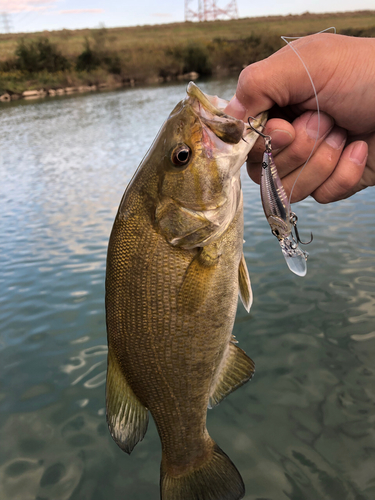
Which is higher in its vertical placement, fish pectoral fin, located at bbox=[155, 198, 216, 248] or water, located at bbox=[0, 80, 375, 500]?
fish pectoral fin, located at bbox=[155, 198, 216, 248]

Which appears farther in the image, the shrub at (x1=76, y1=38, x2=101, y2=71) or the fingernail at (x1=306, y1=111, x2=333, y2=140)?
the shrub at (x1=76, y1=38, x2=101, y2=71)

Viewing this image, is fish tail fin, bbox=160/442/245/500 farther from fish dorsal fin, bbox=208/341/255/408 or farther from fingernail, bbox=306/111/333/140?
fingernail, bbox=306/111/333/140

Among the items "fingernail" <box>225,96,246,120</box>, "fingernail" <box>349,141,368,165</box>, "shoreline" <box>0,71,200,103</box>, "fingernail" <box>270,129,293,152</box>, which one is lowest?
"shoreline" <box>0,71,200,103</box>

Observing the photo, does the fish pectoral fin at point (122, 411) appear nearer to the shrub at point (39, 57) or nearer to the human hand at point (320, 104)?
the human hand at point (320, 104)

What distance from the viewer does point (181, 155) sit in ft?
6.18

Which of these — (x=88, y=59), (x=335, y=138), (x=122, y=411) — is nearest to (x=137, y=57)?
(x=88, y=59)

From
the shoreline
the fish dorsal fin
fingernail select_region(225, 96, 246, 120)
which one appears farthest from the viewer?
the shoreline

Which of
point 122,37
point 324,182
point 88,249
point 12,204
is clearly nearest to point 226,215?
point 324,182

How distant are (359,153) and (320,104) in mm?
420

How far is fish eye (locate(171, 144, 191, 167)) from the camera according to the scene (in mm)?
1867

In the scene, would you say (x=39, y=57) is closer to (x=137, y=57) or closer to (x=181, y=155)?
(x=137, y=57)

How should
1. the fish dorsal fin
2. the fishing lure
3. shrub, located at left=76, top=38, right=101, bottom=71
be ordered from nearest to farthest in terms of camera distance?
the fishing lure → the fish dorsal fin → shrub, located at left=76, top=38, right=101, bottom=71

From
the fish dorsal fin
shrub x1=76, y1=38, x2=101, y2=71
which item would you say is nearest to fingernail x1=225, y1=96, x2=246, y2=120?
the fish dorsal fin

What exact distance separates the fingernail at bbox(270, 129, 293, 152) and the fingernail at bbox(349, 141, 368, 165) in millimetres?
470
